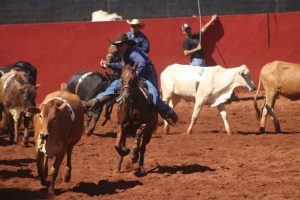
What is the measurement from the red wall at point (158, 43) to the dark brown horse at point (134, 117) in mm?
9040

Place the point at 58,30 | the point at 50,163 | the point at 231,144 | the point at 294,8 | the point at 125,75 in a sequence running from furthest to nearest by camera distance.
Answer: the point at 294,8, the point at 58,30, the point at 231,144, the point at 50,163, the point at 125,75

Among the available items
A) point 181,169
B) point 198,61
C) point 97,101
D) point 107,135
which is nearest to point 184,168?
point 181,169

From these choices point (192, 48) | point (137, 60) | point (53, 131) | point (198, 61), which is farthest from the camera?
point (192, 48)

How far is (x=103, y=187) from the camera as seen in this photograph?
9.34 meters

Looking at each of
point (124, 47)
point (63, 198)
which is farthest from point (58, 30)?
point (63, 198)

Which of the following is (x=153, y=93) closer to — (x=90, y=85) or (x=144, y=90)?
(x=144, y=90)

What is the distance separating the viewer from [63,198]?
866 centimetres

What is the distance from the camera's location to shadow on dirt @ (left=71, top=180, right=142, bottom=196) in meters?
9.05

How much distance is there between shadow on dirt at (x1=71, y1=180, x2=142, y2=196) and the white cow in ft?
15.6

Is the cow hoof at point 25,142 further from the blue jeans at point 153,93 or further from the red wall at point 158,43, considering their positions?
the red wall at point 158,43

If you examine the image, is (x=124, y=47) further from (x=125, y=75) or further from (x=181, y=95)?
(x=181, y=95)

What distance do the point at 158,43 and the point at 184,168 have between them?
9.00 m

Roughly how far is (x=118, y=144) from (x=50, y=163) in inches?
66.6

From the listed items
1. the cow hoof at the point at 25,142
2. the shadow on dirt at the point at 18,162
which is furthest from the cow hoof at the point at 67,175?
the cow hoof at the point at 25,142
